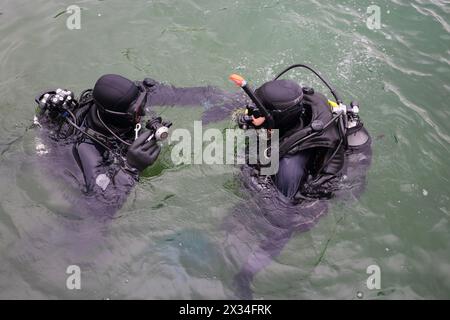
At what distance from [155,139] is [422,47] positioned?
5037 mm

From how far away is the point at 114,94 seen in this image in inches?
163

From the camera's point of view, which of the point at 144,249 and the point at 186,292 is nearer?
the point at 186,292

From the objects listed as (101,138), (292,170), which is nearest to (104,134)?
(101,138)

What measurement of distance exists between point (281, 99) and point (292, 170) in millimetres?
702

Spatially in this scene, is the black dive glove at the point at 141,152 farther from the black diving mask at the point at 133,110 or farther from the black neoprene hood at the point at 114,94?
the black neoprene hood at the point at 114,94

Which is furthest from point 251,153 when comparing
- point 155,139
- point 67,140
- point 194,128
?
point 67,140

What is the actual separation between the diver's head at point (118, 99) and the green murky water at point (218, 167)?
1104mm

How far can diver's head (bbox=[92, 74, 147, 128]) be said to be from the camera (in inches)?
164

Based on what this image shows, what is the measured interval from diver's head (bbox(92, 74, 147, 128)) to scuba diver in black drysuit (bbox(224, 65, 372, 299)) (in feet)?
3.50

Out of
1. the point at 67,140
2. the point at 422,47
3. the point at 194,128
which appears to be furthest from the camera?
the point at 422,47

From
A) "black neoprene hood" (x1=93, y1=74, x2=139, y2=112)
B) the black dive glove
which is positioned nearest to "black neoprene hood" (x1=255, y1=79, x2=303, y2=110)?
the black dive glove

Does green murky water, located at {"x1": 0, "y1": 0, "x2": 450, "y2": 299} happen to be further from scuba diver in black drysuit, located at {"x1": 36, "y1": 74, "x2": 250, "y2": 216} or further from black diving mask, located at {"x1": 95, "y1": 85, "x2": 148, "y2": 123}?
black diving mask, located at {"x1": 95, "y1": 85, "x2": 148, "y2": 123}
